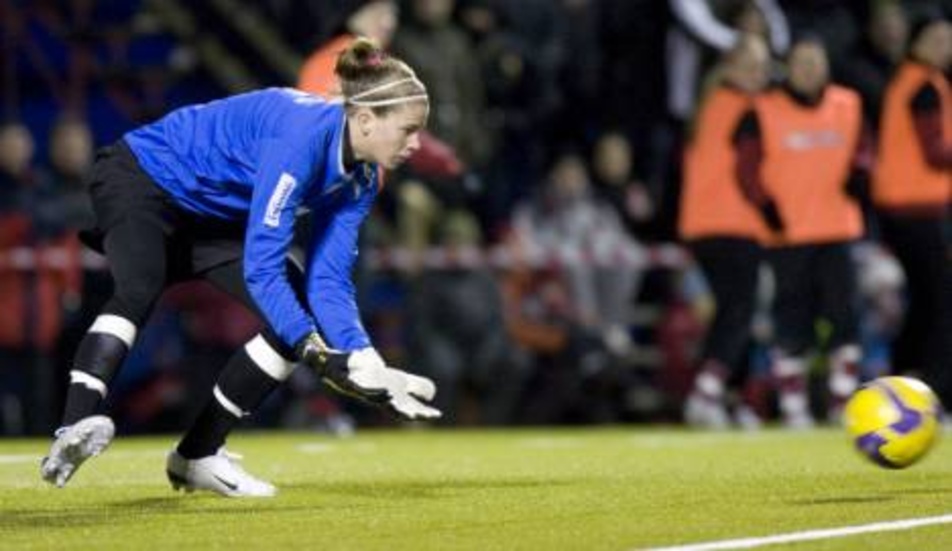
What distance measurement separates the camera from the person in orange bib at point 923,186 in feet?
52.5

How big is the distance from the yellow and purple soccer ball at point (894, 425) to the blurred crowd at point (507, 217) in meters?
6.97

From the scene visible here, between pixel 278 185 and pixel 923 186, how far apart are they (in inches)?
344

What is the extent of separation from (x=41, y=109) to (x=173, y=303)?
6.99 feet

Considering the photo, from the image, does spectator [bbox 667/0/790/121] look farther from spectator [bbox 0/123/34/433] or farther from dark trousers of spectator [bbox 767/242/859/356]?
spectator [bbox 0/123/34/433]

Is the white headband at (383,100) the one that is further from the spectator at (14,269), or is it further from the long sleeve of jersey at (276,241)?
the spectator at (14,269)

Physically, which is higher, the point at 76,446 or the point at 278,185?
the point at 278,185

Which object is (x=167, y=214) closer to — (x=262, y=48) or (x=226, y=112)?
(x=226, y=112)

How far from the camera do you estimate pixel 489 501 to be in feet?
29.2

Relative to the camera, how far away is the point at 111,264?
8.90 m

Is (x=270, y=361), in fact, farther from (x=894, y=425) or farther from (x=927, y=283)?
(x=927, y=283)

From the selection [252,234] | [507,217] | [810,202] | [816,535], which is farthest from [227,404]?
[507,217]

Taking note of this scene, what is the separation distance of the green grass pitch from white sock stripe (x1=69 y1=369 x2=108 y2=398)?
42 centimetres

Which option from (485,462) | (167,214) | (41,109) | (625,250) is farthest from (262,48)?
→ (167,214)

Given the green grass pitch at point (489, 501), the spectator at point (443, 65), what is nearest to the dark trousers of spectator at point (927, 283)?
the green grass pitch at point (489, 501)
